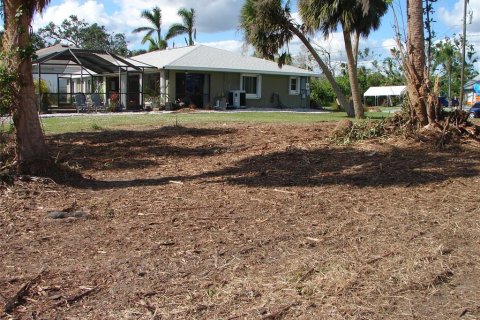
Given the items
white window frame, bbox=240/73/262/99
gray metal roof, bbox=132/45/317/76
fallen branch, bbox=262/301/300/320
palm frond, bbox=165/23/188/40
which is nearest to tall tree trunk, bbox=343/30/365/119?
gray metal roof, bbox=132/45/317/76

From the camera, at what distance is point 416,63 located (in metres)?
11.2

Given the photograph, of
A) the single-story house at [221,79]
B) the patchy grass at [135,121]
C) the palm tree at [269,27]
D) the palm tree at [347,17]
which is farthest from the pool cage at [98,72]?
the palm tree at [347,17]

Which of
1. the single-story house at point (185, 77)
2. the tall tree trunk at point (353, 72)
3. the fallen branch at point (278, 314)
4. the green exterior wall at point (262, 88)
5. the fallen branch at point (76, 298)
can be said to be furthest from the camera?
the green exterior wall at point (262, 88)

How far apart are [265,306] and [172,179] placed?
4.72 meters

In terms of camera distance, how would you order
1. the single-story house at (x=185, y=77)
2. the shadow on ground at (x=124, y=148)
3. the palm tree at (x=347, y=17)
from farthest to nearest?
the single-story house at (x=185, y=77), the palm tree at (x=347, y=17), the shadow on ground at (x=124, y=148)

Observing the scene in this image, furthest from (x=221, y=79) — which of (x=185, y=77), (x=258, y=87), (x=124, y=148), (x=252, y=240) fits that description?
(x=252, y=240)

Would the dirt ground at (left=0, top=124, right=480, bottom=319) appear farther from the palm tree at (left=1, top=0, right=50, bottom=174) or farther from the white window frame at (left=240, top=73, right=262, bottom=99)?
the white window frame at (left=240, top=73, right=262, bottom=99)

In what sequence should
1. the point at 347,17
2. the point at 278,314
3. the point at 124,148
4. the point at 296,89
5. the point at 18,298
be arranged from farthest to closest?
the point at 296,89
the point at 347,17
the point at 124,148
the point at 18,298
the point at 278,314

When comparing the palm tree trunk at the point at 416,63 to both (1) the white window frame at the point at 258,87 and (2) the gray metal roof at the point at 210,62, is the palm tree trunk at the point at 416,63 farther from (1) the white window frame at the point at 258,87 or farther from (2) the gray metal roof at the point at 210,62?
(1) the white window frame at the point at 258,87

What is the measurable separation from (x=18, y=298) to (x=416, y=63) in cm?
944

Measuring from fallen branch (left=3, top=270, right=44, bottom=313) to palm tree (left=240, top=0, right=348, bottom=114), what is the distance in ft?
66.1

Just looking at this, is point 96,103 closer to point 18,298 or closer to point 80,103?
point 80,103

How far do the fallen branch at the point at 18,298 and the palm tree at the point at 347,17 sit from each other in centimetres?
1829

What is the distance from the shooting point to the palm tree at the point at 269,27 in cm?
2300
